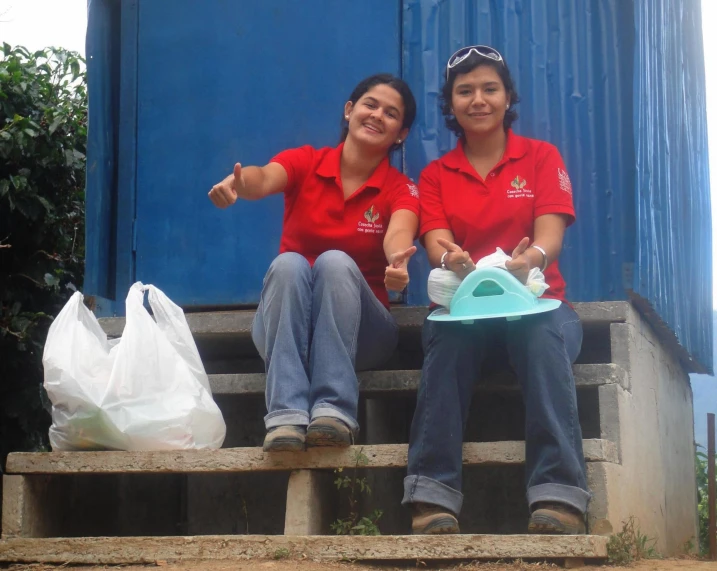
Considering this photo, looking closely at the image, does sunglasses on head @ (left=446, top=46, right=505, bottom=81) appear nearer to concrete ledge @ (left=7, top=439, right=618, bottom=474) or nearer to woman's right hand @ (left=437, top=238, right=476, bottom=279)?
woman's right hand @ (left=437, top=238, right=476, bottom=279)

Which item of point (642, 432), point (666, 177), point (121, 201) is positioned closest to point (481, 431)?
point (642, 432)

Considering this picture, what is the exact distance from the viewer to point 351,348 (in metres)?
3.05

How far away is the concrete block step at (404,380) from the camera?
10.6 feet

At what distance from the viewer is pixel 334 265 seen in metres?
3.09

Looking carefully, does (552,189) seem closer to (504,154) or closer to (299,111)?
(504,154)

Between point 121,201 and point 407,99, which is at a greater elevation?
point 407,99

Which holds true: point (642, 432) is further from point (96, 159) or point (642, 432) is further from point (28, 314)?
point (28, 314)

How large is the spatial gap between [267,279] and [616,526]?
4.45 ft

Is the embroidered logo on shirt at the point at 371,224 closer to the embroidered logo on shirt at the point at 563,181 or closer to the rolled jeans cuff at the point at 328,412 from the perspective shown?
the embroidered logo on shirt at the point at 563,181

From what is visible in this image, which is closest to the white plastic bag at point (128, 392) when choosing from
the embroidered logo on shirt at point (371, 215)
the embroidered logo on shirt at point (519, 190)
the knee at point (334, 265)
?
the knee at point (334, 265)

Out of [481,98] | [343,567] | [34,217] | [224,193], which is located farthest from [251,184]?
[34,217]

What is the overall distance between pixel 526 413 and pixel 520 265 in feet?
1.49

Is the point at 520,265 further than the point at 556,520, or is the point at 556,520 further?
the point at 520,265

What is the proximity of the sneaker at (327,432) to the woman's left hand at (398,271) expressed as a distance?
46 cm
